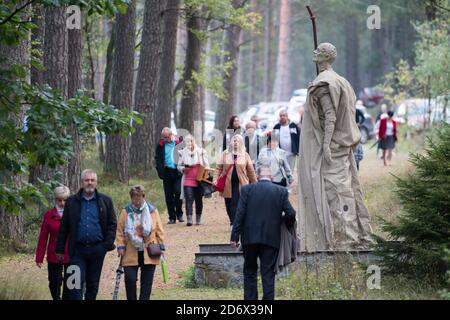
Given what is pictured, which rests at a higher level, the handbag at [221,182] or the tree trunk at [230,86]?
the tree trunk at [230,86]

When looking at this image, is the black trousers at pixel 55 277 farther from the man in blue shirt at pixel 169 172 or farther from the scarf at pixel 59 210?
the man in blue shirt at pixel 169 172

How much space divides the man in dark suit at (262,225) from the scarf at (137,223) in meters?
1.00

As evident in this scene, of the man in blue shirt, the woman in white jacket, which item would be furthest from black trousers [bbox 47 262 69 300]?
the man in blue shirt

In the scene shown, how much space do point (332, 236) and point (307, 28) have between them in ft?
252

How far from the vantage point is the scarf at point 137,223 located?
Answer: 42.3ft

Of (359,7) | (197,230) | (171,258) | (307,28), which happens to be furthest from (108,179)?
(307,28)

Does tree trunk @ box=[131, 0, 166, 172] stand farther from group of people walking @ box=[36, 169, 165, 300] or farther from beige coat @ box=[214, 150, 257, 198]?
group of people walking @ box=[36, 169, 165, 300]

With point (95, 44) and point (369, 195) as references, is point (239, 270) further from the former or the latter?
point (95, 44)

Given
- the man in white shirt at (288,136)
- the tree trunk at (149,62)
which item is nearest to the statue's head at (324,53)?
the man in white shirt at (288,136)

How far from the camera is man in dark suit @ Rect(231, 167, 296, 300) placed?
12531mm

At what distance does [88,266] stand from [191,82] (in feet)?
68.8

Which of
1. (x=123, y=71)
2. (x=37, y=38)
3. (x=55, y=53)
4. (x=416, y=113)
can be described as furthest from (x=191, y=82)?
(x=55, y=53)

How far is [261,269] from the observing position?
41.6 feet

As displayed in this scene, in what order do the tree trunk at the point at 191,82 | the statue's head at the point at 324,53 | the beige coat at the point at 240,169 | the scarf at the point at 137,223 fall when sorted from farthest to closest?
the tree trunk at the point at 191,82 → the beige coat at the point at 240,169 → the statue's head at the point at 324,53 → the scarf at the point at 137,223
